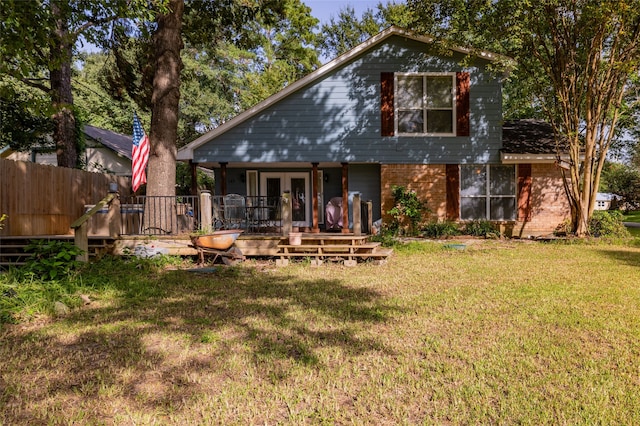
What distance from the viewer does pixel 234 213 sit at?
10938mm

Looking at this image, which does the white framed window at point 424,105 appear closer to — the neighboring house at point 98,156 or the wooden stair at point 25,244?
the wooden stair at point 25,244

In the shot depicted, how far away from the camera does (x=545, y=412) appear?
270cm

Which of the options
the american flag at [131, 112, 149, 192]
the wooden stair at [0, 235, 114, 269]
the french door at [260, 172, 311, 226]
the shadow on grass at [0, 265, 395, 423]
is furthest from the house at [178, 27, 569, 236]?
the shadow on grass at [0, 265, 395, 423]

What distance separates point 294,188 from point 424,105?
18.5 feet

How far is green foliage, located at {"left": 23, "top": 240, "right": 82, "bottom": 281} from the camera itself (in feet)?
20.5

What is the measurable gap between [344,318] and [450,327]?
1.20 metres

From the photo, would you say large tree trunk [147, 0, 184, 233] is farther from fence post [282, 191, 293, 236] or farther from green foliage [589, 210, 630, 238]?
green foliage [589, 210, 630, 238]

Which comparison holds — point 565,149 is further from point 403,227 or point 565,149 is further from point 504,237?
point 403,227

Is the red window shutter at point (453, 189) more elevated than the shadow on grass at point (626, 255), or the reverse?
the red window shutter at point (453, 189)

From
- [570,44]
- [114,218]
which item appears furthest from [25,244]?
[570,44]

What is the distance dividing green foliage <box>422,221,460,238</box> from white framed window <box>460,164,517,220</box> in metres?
0.78

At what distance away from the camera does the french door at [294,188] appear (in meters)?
15.6

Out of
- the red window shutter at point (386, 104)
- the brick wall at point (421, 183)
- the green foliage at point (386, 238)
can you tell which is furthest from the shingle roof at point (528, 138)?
the green foliage at point (386, 238)

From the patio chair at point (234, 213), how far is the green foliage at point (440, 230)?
252 inches
